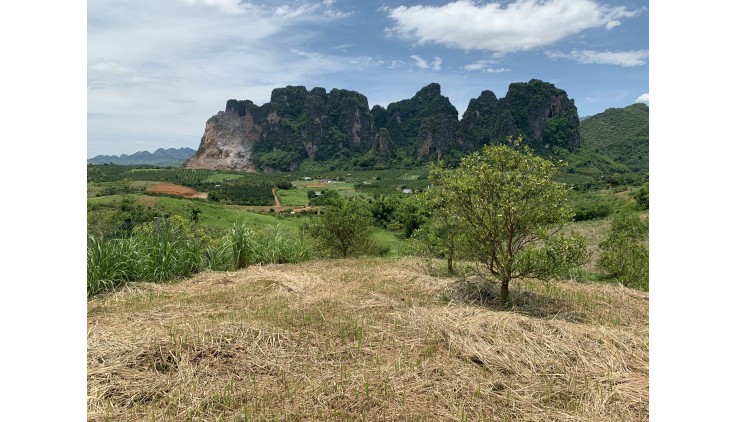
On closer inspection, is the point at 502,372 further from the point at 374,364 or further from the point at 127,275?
the point at 127,275

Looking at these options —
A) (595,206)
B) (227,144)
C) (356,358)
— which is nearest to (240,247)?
(356,358)

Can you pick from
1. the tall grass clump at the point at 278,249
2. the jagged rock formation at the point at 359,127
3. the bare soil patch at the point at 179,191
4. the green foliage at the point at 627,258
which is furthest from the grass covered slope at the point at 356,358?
the jagged rock formation at the point at 359,127

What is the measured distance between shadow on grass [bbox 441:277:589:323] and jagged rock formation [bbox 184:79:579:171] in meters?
129

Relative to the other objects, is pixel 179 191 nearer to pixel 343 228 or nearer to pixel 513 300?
pixel 343 228

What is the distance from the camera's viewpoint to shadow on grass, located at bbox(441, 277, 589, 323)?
6156 mm

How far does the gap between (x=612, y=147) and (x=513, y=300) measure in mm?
147546

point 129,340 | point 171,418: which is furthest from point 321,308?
point 171,418

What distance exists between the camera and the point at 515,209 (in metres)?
6.03

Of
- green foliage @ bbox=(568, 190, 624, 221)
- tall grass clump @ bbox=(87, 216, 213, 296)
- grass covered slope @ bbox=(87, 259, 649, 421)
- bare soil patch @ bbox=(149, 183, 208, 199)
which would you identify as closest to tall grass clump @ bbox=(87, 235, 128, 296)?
tall grass clump @ bbox=(87, 216, 213, 296)

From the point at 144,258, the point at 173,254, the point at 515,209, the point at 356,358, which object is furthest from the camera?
the point at 173,254

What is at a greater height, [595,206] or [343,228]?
[595,206]

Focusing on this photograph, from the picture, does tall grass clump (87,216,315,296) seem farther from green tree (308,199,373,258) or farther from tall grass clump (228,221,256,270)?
green tree (308,199,373,258)

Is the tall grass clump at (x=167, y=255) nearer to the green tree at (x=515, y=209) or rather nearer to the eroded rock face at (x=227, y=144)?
the green tree at (x=515, y=209)

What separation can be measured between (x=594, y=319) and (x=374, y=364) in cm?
384
